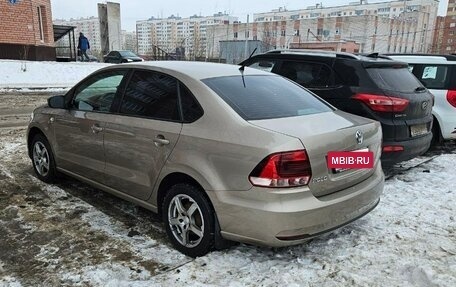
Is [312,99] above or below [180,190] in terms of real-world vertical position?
above

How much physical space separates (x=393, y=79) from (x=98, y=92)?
3.59 metres

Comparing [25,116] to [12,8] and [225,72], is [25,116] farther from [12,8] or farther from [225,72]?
[12,8]

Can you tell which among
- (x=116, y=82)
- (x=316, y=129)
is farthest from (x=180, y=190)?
(x=116, y=82)

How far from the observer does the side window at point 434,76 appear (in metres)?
6.95

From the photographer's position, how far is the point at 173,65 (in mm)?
3955

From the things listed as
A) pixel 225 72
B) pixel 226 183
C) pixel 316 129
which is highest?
pixel 225 72

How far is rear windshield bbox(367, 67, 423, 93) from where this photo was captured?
507 cm

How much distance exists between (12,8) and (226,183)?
19.5 metres

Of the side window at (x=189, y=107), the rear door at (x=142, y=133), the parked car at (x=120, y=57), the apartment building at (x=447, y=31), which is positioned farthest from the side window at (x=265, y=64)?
the apartment building at (x=447, y=31)

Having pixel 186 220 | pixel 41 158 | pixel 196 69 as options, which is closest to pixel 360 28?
pixel 41 158

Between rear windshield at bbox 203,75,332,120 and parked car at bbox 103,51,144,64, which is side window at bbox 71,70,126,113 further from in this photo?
parked car at bbox 103,51,144,64

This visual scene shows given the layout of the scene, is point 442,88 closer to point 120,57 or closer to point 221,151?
point 221,151

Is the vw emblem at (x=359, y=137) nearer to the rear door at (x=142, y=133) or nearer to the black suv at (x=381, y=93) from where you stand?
the rear door at (x=142, y=133)

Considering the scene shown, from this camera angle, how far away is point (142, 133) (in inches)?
144
